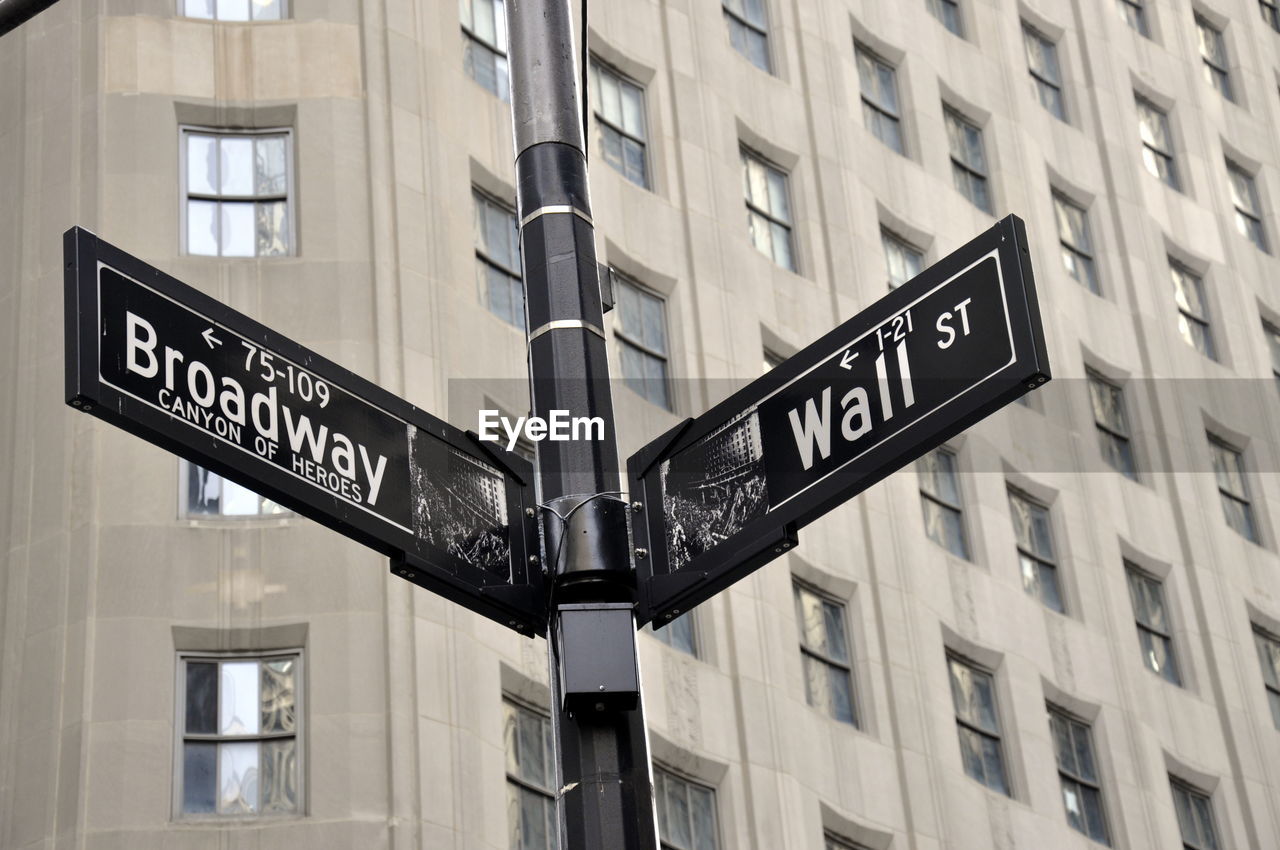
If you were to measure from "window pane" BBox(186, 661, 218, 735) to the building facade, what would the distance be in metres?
0.03

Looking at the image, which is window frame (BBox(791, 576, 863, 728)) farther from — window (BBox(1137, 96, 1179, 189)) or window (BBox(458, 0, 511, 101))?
window (BBox(1137, 96, 1179, 189))

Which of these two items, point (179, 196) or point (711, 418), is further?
point (179, 196)

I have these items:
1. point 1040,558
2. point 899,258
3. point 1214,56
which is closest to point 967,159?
point 899,258

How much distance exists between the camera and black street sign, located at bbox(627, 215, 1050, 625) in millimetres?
6219

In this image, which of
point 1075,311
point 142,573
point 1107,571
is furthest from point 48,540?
point 1075,311

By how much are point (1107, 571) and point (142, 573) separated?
642 inches

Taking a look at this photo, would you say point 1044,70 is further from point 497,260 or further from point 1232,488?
point 497,260

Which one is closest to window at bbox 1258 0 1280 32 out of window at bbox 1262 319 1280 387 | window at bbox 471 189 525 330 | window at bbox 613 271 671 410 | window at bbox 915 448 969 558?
Result: window at bbox 1262 319 1280 387

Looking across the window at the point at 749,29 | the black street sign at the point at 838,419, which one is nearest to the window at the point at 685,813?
the window at the point at 749,29

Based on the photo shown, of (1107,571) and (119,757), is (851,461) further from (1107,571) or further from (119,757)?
(1107,571)

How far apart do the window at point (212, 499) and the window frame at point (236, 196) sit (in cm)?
242

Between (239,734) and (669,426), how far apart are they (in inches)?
282

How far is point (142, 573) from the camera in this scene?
19.4 meters

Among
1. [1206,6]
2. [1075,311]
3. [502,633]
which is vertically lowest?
[502,633]
